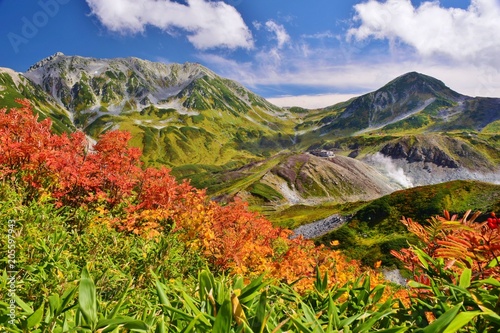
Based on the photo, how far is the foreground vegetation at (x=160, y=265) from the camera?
1720 mm

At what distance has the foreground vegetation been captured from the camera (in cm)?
172

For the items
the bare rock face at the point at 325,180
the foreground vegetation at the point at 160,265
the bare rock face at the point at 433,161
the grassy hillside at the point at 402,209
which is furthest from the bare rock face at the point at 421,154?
the foreground vegetation at the point at 160,265

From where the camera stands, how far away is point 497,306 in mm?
1728

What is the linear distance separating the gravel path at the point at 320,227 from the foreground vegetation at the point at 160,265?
4244cm

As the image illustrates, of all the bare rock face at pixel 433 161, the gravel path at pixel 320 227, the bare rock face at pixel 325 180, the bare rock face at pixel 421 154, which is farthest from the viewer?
the bare rock face at pixel 421 154

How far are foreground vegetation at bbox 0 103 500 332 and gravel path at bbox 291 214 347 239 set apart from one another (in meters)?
42.4

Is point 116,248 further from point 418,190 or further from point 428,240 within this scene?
point 418,190

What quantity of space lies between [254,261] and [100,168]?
6977 millimetres

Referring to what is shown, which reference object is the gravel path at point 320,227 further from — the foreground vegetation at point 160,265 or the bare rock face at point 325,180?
the bare rock face at point 325,180

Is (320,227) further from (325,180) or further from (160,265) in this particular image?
(325,180)

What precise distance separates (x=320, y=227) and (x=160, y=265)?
195 ft

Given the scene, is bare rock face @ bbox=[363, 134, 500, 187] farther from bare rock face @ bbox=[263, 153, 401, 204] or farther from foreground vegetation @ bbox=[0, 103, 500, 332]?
foreground vegetation @ bbox=[0, 103, 500, 332]

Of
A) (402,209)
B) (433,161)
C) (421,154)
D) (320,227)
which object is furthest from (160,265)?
(421,154)

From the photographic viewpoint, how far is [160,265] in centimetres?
475
